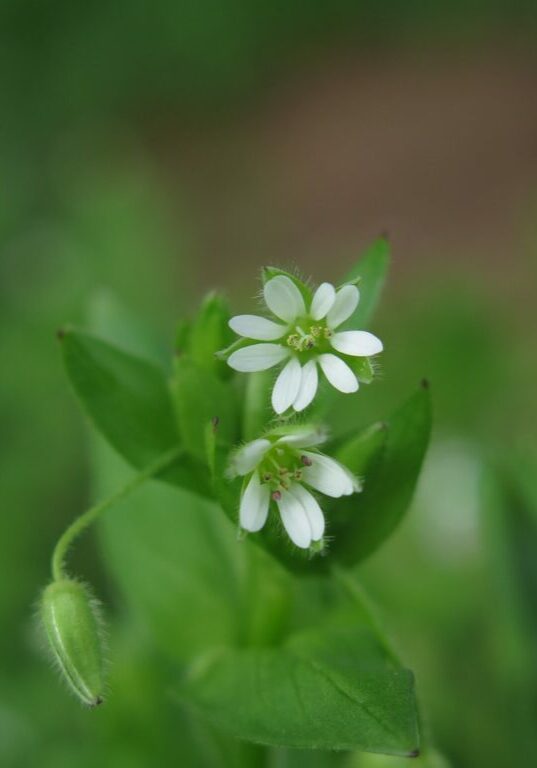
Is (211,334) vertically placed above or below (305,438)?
above

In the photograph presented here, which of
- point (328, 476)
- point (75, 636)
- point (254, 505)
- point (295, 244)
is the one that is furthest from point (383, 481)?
point (295, 244)

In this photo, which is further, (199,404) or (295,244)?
(295,244)

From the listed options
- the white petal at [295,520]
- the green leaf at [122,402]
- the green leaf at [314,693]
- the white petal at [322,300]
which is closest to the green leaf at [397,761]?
the green leaf at [314,693]

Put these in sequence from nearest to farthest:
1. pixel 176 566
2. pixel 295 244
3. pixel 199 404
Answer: pixel 199 404
pixel 176 566
pixel 295 244

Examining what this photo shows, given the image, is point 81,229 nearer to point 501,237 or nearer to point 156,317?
point 156,317

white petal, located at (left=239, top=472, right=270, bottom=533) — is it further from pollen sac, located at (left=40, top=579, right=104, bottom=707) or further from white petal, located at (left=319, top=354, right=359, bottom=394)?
pollen sac, located at (left=40, top=579, right=104, bottom=707)

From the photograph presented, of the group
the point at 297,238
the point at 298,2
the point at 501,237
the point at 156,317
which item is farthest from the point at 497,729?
the point at 298,2

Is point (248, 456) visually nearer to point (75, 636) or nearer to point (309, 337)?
point (309, 337)
